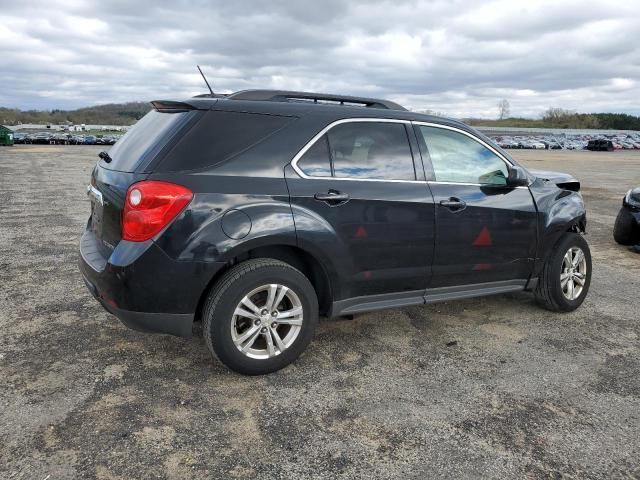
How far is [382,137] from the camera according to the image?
3.95 m

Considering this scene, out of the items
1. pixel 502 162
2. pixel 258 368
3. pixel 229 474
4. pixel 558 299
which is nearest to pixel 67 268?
pixel 258 368

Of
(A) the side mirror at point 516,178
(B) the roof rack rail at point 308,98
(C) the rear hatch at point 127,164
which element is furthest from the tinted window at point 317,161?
(A) the side mirror at point 516,178

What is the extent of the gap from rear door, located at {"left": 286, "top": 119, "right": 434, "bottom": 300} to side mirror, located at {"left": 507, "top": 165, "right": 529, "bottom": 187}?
2.87ft

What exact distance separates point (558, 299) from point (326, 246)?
251 centimetres

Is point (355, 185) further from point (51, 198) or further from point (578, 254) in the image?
point (51, 198)

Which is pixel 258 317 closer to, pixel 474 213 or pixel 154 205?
pixel 154 205

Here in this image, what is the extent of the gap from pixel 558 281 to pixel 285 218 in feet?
9.13

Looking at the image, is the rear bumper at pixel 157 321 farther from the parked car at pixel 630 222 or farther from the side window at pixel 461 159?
the parked car at pixel 630 222

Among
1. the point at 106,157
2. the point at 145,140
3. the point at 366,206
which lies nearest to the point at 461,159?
the point at 366,206

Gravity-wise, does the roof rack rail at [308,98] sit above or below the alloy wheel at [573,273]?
above

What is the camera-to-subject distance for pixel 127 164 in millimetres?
3492

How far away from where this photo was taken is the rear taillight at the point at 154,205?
10.4 feet

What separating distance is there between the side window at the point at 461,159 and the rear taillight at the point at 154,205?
1.95m

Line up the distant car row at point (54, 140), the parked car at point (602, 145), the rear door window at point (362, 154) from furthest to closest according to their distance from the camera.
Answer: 1. the parked car at point (602, 145)
2. the distant car row at point (54, 140)
3. the rear door window at point (362, 154)
